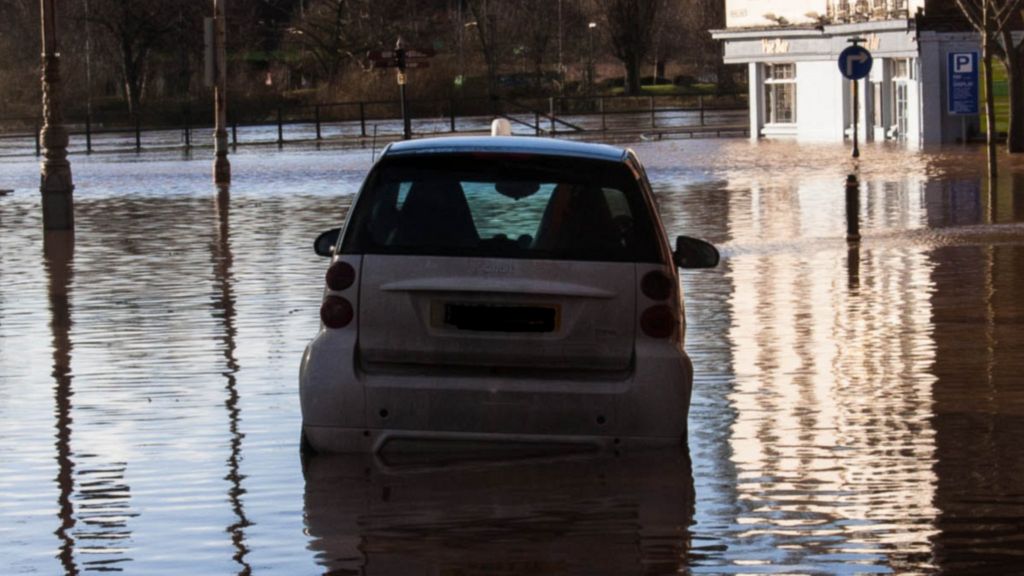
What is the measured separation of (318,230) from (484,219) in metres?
2.12

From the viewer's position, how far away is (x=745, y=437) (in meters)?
9.80

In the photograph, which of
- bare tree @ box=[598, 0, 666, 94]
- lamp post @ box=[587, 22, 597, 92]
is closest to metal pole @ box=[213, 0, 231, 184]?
lamp post @ box=[587, 22, 597, 92]

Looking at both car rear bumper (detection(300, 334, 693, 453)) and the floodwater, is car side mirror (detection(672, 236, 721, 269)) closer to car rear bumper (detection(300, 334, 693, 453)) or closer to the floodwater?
the floodwater

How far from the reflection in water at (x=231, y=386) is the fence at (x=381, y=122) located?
40.6 meters

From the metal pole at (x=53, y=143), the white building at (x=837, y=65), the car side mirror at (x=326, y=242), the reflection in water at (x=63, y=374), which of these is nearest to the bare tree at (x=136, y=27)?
the white building at (x=837, y=65)

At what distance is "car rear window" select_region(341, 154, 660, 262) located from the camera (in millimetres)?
8625

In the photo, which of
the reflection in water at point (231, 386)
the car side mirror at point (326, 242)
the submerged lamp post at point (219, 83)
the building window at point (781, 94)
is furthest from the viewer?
the building window at point (781, 94)

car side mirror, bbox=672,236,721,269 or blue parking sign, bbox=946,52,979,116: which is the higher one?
blue parking sign, bbox=946,52,979,116

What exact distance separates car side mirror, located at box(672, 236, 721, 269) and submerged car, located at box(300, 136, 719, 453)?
47.8 inches

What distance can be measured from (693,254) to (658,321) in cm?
146

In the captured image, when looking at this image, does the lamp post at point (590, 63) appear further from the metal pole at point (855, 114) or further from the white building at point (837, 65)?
the metal pole at point (855, 114)

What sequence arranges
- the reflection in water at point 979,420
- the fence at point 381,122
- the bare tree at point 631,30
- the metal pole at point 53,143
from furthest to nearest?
the bare tree at point 631,30 → the fence at point 381,122 → the metal pole at point 53,143 → the reflection in water at point 979,420

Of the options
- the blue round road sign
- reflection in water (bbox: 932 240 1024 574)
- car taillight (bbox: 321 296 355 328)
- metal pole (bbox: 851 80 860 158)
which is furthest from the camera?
the blue round road sign

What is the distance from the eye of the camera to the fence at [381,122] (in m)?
65.2
